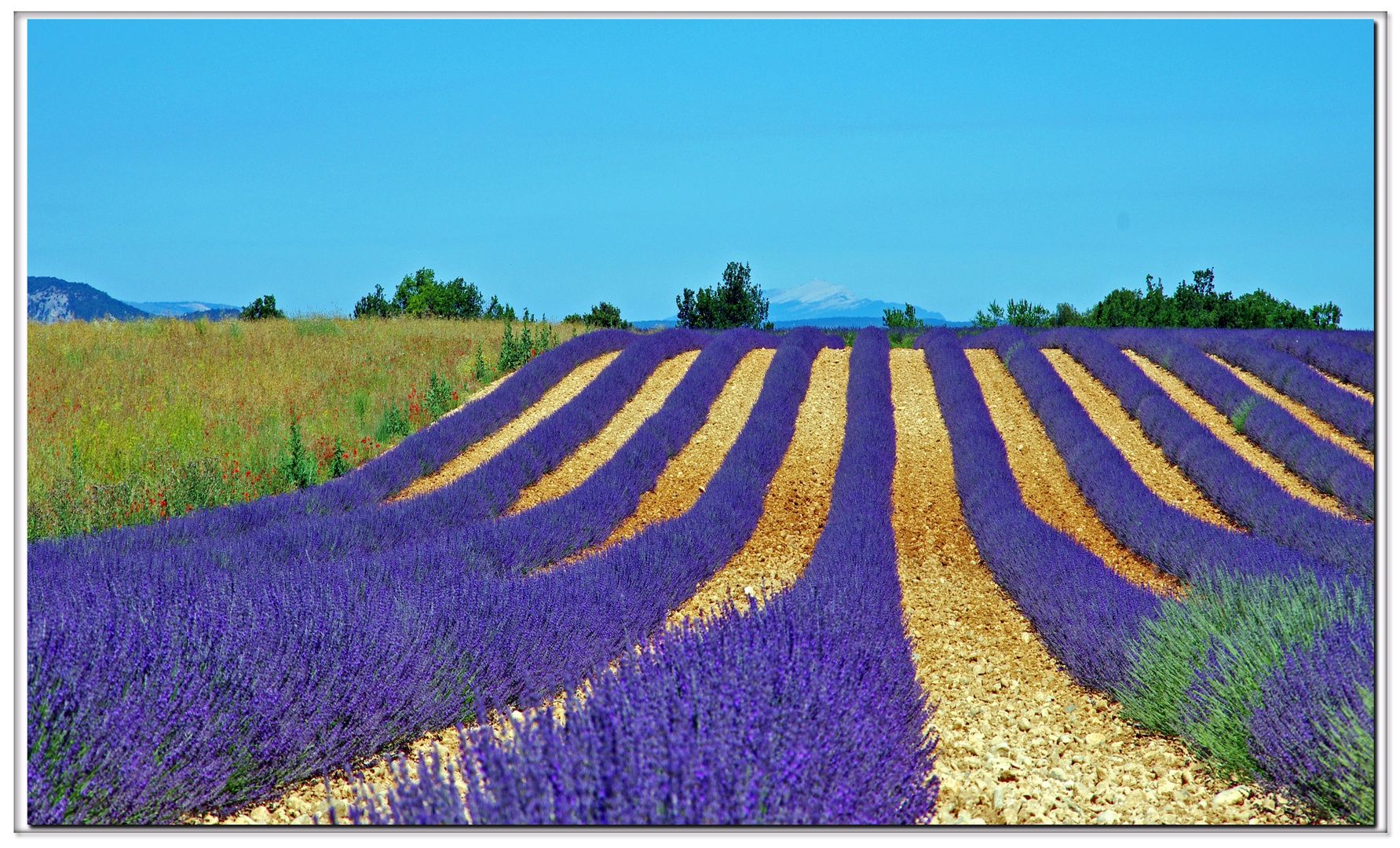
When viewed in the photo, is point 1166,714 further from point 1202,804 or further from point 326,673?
point 326,673

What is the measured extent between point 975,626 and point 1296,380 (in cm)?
825

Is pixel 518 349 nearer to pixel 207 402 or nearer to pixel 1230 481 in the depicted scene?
pixel 207 402

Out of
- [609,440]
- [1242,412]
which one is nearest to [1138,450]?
[1242,412]

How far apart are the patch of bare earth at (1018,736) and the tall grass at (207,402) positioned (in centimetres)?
513

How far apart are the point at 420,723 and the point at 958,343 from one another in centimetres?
1494

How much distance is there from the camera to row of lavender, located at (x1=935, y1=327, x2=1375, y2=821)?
8.14ft

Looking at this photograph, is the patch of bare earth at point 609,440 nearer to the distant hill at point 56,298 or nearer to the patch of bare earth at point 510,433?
the patch of bare earth at point 510,433

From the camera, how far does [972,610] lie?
5559 mm

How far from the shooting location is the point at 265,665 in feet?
9.10

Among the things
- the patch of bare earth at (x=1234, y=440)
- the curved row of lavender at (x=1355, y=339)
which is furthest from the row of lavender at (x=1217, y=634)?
the curved row of lavender at (x=1355, y=339)

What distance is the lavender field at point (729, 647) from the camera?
2.11 metres

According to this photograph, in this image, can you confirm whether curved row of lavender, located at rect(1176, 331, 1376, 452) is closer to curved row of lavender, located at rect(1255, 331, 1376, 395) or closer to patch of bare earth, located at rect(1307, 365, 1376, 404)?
patch of bare earth, located at rect(1307, 365, 1376, 404)

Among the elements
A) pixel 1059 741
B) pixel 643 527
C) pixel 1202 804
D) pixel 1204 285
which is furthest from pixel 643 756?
pixel 1204 285

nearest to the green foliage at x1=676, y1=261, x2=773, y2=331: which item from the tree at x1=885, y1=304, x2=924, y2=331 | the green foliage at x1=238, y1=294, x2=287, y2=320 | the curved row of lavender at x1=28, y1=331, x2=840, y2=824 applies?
the tree at x1=885, y1=304, x2=924, y2=331
